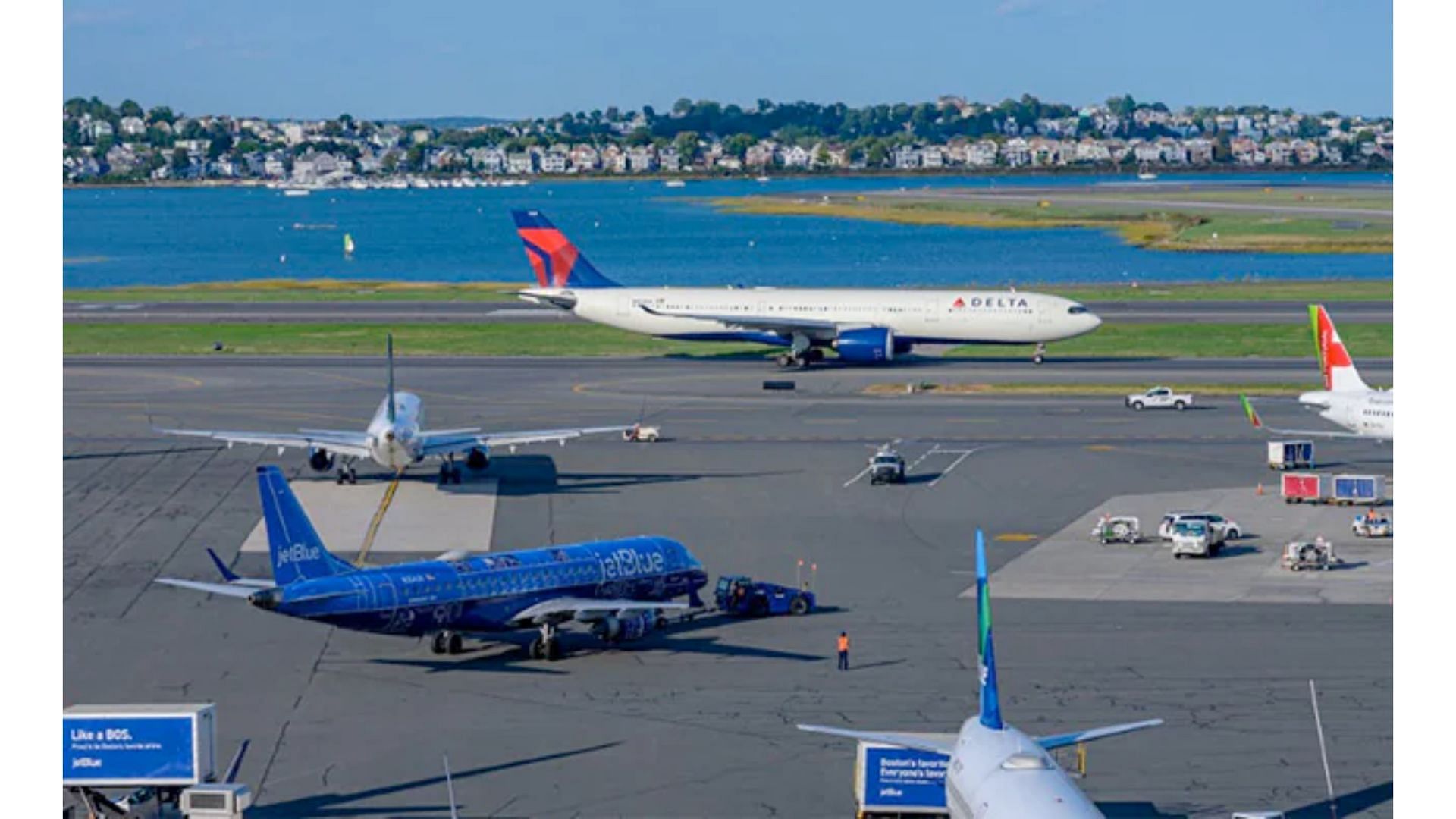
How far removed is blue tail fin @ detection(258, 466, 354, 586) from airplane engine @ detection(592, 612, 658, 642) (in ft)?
29.5

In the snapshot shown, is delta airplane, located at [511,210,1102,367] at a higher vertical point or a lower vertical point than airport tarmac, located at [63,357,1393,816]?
higher

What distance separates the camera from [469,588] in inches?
2185

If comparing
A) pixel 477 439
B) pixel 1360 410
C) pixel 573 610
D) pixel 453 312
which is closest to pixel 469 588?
pixel 573 610

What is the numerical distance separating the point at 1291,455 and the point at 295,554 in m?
50.1

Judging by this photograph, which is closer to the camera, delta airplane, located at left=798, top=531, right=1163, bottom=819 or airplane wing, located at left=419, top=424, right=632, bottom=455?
delta airplane, located at left=798, top=531, right=1163, bottom=819

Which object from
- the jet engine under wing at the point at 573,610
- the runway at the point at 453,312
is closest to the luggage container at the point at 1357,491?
the jet engine under wing at the point at 573,610

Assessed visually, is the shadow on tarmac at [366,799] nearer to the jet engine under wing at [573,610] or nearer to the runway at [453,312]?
the jet engine under wing at [573,610]

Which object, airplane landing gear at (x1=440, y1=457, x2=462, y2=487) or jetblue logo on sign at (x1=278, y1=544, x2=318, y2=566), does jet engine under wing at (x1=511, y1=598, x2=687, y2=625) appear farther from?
airplane landing gear at (x1=440, y1=457, x2=462, y2=487)

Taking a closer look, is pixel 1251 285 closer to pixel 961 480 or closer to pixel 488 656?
pixel 961 480

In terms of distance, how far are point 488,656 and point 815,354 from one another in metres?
69.4

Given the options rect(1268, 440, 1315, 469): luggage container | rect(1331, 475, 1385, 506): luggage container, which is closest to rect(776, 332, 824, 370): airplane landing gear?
rect(1268, 440, 1315, 469): luggage container

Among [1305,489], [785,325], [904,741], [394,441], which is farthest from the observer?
[785,325]

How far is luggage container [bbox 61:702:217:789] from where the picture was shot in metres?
41.7

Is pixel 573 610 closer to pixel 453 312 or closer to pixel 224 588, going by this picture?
pixel 224 588
